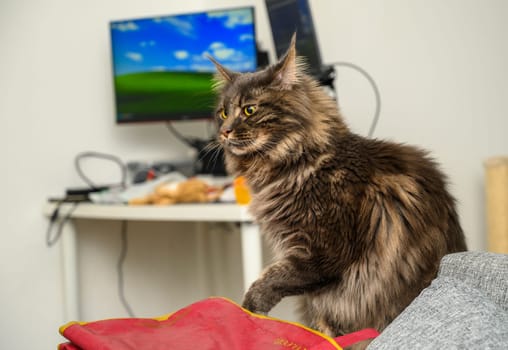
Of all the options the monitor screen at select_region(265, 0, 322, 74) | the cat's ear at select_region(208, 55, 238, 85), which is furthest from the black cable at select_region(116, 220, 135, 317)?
the cat's ear at select_region(208, 55, 238, 85)

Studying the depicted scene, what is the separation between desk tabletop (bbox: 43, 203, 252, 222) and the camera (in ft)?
5.10

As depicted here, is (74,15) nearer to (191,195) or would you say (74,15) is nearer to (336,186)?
(191,195)

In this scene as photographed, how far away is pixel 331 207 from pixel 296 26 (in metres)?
0.97

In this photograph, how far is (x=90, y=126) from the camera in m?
2.35

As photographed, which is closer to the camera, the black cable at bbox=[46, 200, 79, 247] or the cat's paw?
the cat's paw

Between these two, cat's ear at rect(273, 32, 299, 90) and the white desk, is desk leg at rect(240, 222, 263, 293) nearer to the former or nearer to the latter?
the white desk

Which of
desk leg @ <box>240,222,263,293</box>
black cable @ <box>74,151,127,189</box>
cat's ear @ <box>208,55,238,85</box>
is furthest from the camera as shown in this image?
black cable @ <box>74,151,127,189</box>

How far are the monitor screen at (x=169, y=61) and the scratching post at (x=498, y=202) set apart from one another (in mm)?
1001

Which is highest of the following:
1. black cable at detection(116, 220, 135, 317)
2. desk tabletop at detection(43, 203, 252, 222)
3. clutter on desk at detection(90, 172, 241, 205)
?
clutter on desk at detection(90, 172, 241, 205)

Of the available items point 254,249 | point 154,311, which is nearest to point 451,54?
point 254,249

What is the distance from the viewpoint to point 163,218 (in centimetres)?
171

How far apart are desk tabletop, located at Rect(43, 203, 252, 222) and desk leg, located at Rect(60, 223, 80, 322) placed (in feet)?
0.57

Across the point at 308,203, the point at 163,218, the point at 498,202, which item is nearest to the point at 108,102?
the point at 163,218

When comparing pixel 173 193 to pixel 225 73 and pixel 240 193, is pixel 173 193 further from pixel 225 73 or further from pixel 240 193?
pixel 225 73
